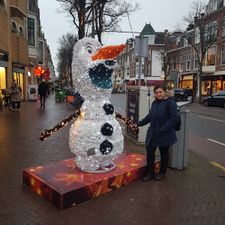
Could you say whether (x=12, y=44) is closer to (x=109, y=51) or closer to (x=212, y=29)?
(x=109, y=51)

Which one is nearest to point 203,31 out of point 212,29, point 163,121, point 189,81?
point 212,29

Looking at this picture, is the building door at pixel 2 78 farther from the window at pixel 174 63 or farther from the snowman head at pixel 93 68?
the window at pixel 174 63

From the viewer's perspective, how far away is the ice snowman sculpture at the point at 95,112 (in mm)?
4789

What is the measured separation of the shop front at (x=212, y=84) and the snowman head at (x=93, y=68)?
34598 millimetres

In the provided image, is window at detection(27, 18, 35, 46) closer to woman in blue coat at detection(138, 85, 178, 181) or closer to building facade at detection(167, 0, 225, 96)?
building facade at detection(167, 0, 225, 96)

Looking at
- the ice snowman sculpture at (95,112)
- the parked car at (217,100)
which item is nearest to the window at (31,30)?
the parked car at (217,100)

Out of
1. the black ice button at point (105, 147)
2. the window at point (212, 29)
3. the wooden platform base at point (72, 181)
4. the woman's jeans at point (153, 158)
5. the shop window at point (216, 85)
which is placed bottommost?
the wooden platform base at point (72, 181)

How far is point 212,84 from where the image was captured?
39.7 metres

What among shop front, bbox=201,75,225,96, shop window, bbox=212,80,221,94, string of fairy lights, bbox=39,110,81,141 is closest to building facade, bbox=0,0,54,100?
string of fairy lights, bbox=39,110,81,141

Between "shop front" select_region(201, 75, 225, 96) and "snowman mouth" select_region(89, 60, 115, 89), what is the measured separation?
34.6m

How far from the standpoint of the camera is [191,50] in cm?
4662

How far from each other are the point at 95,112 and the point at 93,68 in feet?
2.22

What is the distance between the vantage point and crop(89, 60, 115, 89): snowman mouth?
4841mm

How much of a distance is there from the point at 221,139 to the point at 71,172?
6.74 m
